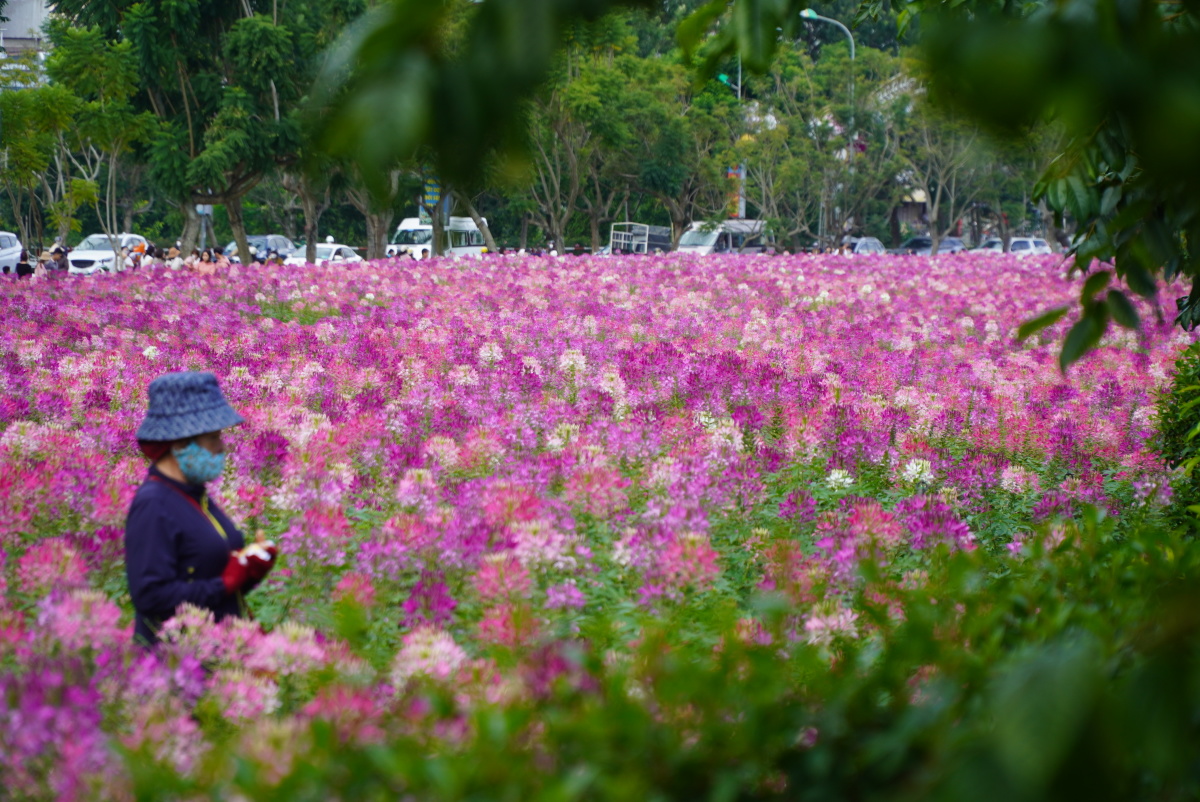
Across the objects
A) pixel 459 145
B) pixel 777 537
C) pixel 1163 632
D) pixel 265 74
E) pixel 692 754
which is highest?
pixel 265 74

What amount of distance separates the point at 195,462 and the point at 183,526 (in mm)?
219

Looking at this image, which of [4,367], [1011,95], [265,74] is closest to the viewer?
[1011,95]

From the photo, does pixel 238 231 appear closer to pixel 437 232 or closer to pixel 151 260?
pixel 151 260

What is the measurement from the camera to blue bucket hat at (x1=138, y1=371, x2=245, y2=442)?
3.73 metres

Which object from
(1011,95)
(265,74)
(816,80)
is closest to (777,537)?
(1011,95)

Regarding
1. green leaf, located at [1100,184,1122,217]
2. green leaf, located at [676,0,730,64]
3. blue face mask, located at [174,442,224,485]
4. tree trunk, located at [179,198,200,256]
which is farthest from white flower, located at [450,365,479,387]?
tree trunk, located at [179,198,200,256]

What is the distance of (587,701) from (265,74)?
971 inches

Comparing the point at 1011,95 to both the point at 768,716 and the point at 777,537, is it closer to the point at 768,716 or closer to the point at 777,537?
the point at 768,716

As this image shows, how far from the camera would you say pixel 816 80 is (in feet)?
143

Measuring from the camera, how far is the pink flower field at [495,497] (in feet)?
8.96

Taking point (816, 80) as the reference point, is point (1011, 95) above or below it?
below

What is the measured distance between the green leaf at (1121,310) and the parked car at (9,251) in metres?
32.1

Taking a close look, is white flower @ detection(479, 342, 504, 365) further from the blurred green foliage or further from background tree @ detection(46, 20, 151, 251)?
background tree @ detection(46, 20, 151, 251)

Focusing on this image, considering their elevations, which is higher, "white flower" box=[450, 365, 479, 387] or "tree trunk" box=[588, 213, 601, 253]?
"tree trunk" box=[588, 213, 601, 253]
